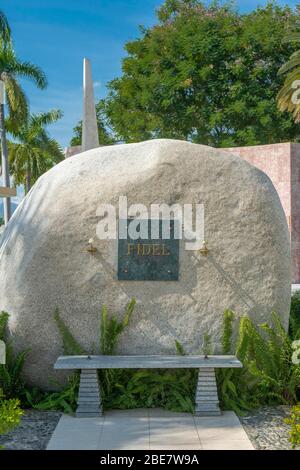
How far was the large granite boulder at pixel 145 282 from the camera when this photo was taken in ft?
22.2

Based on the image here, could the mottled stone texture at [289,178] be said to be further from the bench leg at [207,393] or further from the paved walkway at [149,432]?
the paved walkway at [149,432]

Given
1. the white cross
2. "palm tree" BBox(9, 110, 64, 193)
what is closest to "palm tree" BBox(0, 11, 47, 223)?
"palm tree" BBox(9, 110, 64, 193)

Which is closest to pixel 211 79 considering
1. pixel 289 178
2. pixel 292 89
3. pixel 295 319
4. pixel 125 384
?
pixel 292 89

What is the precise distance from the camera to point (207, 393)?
6328mm

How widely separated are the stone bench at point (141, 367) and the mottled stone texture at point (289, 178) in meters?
12.1

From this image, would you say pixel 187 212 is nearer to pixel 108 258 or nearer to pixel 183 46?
pixel 108 258

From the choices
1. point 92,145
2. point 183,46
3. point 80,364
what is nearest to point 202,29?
point 183,46

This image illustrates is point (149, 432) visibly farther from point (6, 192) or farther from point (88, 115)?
point (88, 115)

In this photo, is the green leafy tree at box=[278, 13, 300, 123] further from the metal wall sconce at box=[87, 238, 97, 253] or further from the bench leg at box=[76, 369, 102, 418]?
the bench leg at box=[76, 369, 102, 418]

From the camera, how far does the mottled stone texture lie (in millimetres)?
17859

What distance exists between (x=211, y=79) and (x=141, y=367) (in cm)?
2009

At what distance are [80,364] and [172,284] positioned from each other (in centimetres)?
143

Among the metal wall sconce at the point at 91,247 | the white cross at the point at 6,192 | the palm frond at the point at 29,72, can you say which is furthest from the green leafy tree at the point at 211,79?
the metal wall sconce at the point at 91,247

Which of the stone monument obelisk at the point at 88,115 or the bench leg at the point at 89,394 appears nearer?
the bench leg at the point at 89,394
